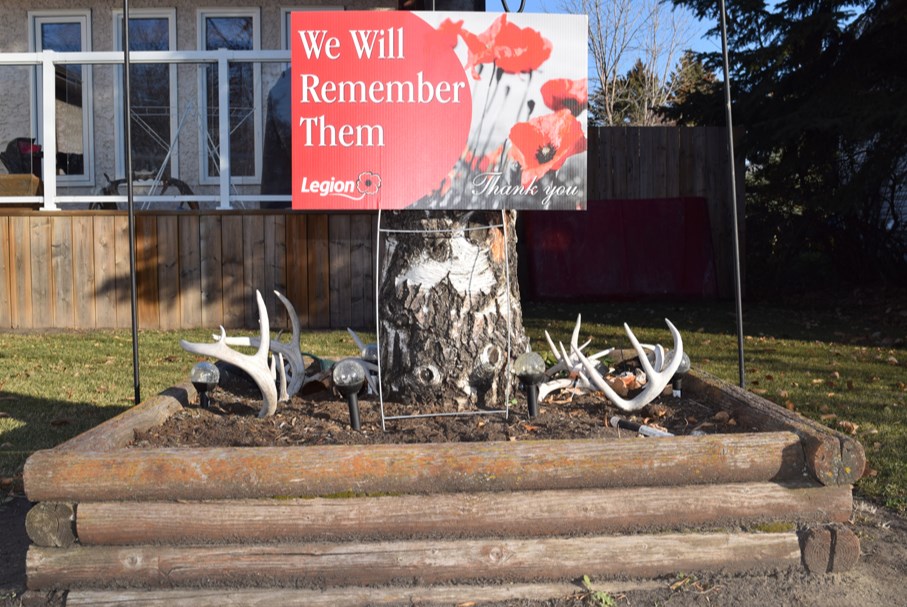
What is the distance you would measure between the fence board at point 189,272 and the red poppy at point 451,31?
6576mm

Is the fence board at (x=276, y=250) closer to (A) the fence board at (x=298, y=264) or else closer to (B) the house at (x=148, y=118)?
(A) the fence board at (x=298, y=264)

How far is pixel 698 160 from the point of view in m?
12.5

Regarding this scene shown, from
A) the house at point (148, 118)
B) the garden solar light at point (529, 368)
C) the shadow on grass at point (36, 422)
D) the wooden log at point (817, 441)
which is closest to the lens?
the wooden log at point (817, 441)

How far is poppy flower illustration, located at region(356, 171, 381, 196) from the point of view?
11.8 feet

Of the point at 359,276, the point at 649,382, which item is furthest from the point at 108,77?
the point at 649,382

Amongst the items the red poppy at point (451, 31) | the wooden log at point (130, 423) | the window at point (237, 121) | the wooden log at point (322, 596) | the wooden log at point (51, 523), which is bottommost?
the wooden log at point (322, 596)

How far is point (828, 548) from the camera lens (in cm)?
284

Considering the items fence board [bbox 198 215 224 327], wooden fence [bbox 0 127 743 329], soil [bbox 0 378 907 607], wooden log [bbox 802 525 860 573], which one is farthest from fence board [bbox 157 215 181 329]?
wooden log [bbox 802 525 860 573]

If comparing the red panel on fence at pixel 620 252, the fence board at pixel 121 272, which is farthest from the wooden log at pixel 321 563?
the red panel on fence at pixel 620 252

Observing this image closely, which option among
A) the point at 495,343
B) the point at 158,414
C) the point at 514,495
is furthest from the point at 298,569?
the point at 495,343

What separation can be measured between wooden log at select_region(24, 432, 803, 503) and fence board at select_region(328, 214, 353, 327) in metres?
6.83

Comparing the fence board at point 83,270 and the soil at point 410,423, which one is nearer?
the soil at point 410,423

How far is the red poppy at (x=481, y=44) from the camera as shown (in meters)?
3.58

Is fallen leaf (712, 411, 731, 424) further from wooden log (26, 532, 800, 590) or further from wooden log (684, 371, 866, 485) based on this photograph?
wooden log (26, 532, 800, 590)
